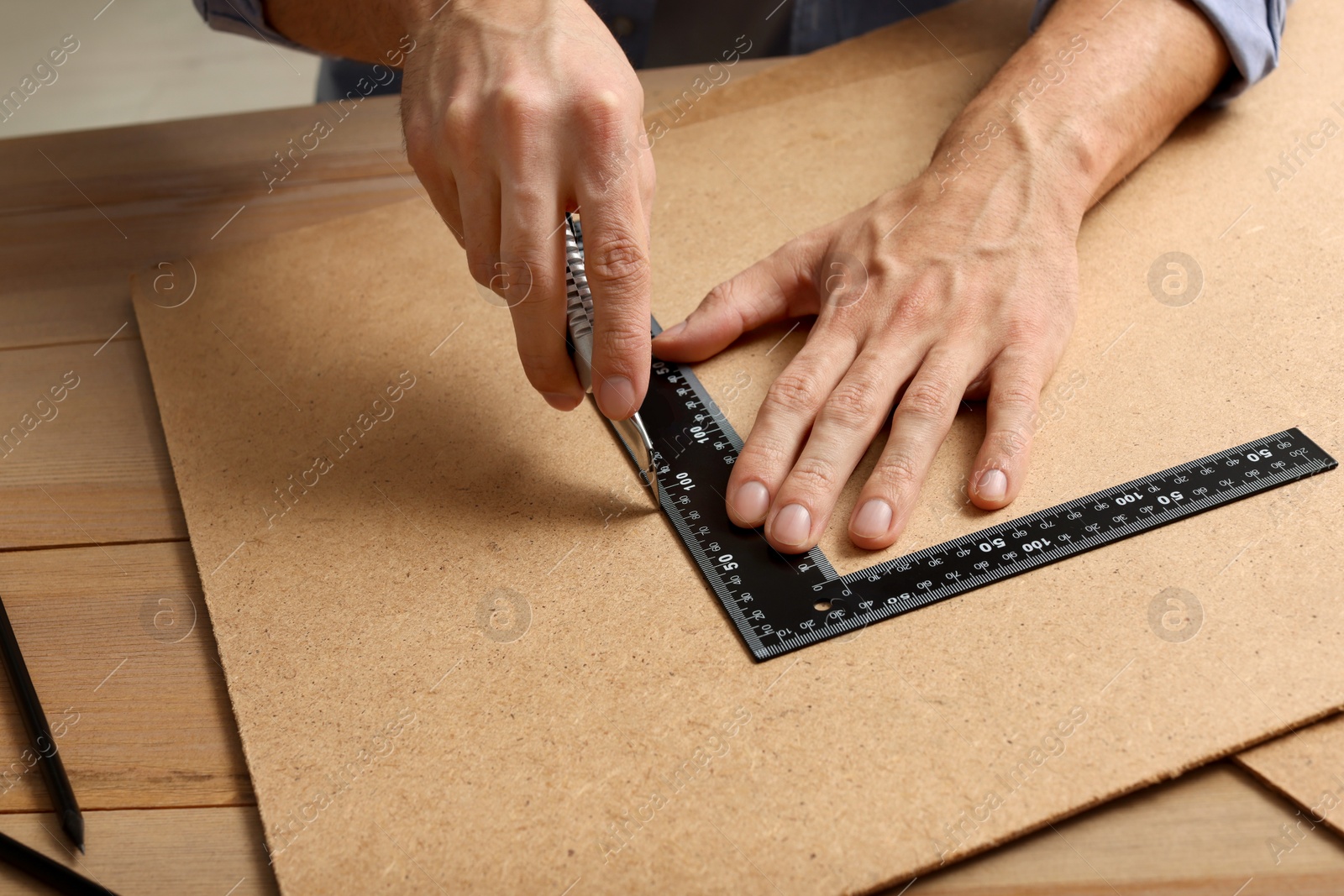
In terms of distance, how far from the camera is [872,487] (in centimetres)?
95

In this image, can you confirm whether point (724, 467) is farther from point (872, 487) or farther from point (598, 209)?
point (598, 209)

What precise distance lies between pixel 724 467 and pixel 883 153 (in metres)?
0.66

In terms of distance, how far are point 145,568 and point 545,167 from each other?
1.92 ft

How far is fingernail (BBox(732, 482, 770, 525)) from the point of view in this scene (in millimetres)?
948

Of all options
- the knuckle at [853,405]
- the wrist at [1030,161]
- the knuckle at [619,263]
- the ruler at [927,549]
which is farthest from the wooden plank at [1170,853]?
the wrist at [1030,161]

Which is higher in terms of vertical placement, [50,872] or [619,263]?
[619,263]

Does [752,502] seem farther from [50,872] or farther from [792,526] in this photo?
[50,872]

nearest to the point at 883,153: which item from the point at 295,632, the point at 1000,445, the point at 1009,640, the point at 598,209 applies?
the point at 1000,445

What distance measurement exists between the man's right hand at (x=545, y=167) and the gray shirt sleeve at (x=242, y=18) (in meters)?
0.60

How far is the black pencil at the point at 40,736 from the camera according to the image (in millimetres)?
758

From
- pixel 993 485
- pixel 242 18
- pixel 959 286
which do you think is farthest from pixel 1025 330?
pixel 242 18

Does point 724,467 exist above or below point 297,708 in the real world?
above

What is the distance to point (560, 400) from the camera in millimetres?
968

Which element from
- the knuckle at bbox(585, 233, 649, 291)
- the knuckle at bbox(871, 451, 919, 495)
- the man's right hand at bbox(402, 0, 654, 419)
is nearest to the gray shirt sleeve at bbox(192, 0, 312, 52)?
the man's right hand at bbox(402, 0, 654, 419)
